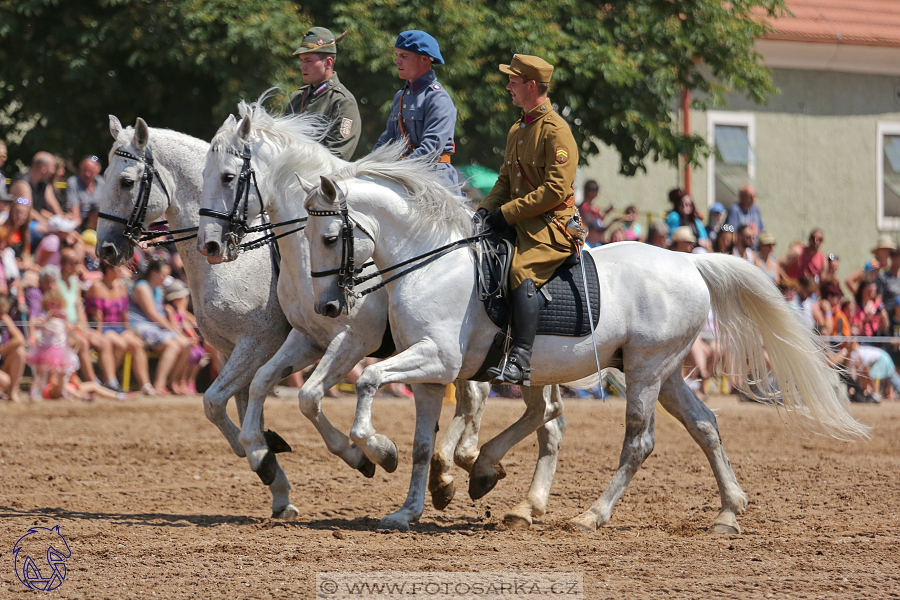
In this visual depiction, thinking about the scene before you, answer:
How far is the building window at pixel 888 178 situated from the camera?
2269cm

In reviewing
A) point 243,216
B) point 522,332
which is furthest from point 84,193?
point 522,332

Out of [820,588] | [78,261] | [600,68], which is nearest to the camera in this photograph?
[820,588]

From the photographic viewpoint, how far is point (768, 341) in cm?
692

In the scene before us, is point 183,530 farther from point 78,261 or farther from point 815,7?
point 815,7

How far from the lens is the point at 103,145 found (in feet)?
48.6

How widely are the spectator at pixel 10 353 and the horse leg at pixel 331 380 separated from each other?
6.38 meters

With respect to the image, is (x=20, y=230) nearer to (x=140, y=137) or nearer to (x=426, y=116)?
(x=140, y=137)

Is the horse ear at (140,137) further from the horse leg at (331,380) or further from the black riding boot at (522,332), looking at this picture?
the black riding boot at (522,332)

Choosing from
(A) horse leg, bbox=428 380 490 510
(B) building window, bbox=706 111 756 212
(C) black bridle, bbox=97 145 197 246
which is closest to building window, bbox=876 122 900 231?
(B) building window, bbox=706 111 756 212

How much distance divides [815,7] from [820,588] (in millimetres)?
19237

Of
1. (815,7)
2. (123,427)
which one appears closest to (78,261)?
(123,427)

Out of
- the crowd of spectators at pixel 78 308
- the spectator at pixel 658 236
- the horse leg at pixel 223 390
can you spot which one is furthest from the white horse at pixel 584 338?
the spectator at pixel 658 236

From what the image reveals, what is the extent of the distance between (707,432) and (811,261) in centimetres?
920

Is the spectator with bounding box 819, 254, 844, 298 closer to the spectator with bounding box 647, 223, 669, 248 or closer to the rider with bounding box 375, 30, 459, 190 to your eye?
the spectator with bounding box 647, 223, 669, 248
